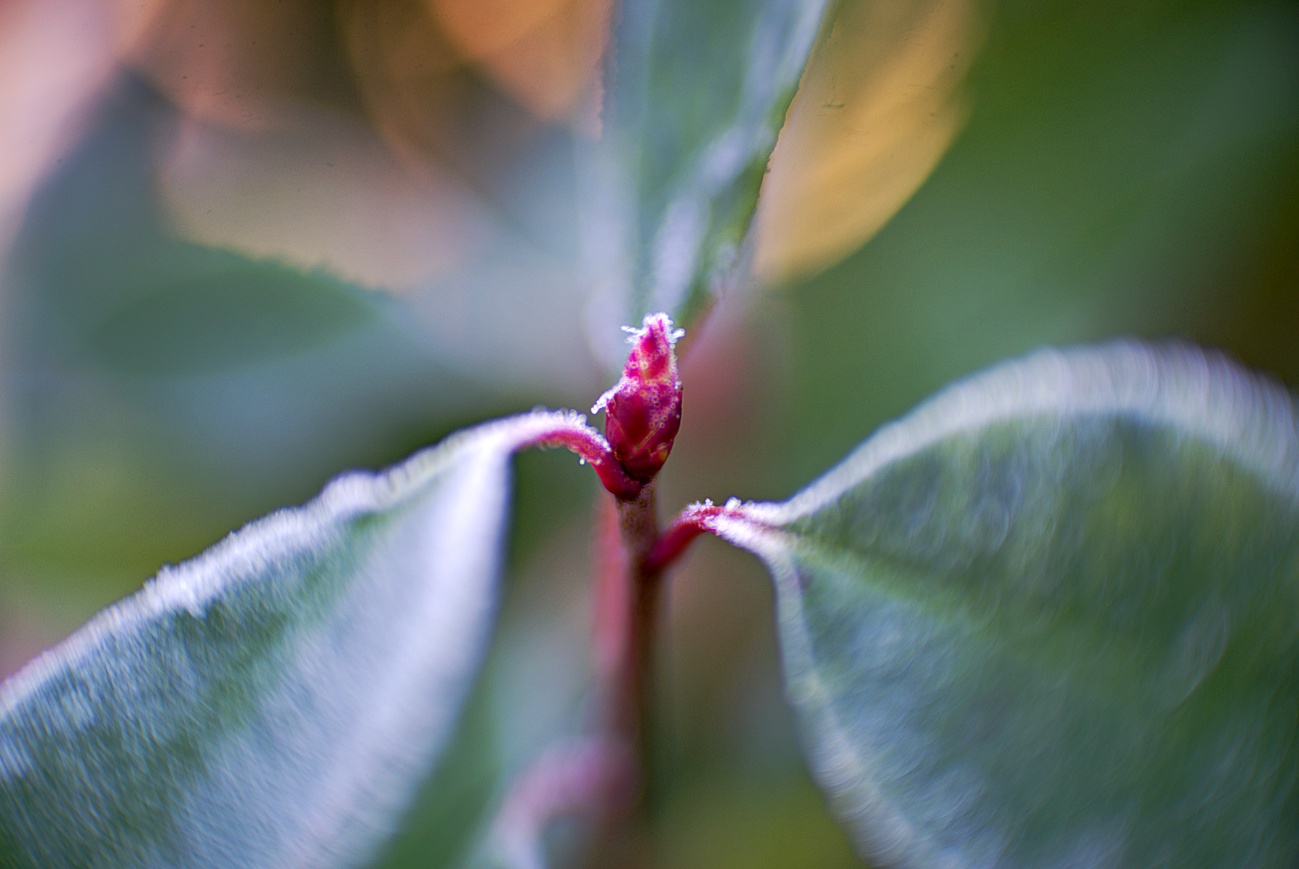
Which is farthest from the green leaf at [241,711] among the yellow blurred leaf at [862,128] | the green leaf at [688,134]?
the yellow blurred leaf at [862,128]

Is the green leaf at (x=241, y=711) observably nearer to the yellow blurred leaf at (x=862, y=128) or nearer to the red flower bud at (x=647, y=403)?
the red flower bud at (x=647, y=403)

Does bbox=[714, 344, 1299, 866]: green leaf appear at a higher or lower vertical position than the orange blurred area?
lower

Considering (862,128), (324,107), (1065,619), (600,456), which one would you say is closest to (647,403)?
(600,456)

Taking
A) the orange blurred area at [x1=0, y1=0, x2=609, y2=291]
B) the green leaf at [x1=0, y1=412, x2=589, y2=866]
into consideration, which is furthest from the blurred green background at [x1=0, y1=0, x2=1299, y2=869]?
the green leaf at [x1=0, y1=412, x2=589, y2=866]

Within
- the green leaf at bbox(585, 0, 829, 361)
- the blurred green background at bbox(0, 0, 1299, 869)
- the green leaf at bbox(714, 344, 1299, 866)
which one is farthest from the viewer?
the blurred green background at bbox(0, 0, 1299, 869)

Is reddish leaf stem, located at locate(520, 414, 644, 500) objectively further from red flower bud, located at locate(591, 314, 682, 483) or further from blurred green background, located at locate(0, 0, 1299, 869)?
blurred green background, located at locate(0, 0, 1299, 869)
